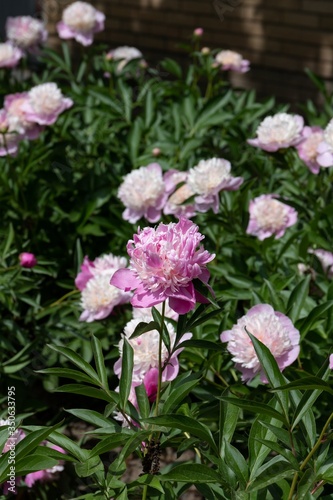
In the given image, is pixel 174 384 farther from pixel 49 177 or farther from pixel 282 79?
A: pixel 282 79

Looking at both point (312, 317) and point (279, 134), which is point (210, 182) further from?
point (312, 317)

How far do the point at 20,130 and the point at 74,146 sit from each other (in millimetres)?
533

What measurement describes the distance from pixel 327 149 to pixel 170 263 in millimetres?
958

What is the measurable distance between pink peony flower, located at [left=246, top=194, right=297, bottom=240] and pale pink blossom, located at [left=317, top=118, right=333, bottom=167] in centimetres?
23

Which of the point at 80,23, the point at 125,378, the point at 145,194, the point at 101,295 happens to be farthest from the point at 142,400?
the point at 80,23

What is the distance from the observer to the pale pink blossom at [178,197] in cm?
224

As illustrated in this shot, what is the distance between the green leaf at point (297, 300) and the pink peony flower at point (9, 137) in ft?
3.62

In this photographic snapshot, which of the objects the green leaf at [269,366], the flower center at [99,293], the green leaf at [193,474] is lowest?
the flower center at [99,293]

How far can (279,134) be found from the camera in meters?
2.20

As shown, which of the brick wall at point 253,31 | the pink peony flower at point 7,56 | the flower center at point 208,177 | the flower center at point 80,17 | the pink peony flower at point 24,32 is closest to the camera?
the flower center at point 208,177

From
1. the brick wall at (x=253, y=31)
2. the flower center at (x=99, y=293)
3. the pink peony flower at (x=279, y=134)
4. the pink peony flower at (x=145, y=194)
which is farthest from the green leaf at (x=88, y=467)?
the brick wall at (x=253, y=31)

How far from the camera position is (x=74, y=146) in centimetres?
314

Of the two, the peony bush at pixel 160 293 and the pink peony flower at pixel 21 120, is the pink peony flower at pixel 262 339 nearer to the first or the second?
the peony bush at pixel 160 293

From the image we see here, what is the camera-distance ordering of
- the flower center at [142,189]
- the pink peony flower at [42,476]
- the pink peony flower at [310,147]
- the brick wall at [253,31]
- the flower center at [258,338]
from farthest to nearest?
the brick wall at [253,31], the pink peony flower at [310,147], the flower center at [142,189], the pink peony flower at [42,476], the flower center at [258,338]
